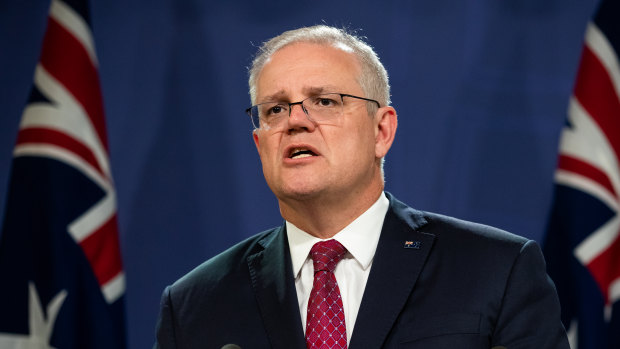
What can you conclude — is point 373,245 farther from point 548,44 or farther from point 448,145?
point 548,44

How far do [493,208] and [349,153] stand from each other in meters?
1.91

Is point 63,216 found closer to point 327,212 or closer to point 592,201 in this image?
point 327,212

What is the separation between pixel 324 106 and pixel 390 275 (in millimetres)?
443

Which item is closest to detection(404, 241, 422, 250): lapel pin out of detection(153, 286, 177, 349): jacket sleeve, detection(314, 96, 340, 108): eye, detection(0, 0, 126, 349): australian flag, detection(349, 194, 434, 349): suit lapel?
detection(349, 194, 434, 349): suit lapel

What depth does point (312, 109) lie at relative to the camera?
1.76 m

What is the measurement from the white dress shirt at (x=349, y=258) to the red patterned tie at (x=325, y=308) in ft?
0.09

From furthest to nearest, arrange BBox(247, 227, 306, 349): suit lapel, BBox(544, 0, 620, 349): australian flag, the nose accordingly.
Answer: BBox(544, 0, 620, 349): australian flag
the nose
BBox(247, 227, 306, 349): suit lapel

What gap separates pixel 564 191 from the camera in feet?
10.2

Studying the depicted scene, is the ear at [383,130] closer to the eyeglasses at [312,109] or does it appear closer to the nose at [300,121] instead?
the eyeglasses at [312,109]

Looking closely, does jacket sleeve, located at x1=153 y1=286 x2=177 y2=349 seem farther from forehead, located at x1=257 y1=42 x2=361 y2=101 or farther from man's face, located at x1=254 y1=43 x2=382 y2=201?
forehead, located at x1=257 y1=42 x2=361 y2=101

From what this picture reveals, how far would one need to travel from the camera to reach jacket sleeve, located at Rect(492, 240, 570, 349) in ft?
4.94

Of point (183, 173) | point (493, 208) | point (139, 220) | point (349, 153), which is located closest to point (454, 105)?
point (493, 208)

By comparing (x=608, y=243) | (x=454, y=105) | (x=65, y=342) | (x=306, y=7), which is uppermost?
Result: (x=306, y=7)

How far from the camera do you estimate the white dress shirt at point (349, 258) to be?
1.68 metres
